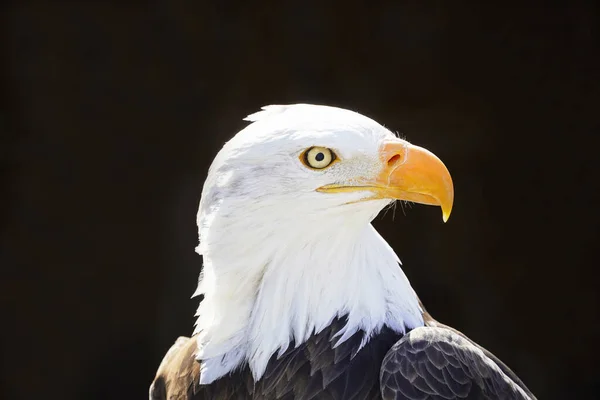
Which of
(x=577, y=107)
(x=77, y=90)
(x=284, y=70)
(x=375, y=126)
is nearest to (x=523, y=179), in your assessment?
(x=577, y=107)

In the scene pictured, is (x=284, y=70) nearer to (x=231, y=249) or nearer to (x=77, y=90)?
(x=77, y=90)

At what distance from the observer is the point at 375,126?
273cm

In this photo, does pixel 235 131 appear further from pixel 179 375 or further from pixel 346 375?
pixel 346 375

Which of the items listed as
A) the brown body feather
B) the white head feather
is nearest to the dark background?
the white head feather

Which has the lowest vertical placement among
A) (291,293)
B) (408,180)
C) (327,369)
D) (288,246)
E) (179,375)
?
(179,375)

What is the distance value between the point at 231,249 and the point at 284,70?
12.0 feet

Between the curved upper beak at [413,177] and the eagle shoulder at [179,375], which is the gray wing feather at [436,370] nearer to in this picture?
the curved upper beak at [413,177]

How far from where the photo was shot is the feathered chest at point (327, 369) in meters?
2.77

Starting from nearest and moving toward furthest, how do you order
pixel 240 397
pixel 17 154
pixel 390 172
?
1. pixel 390 172
2. pixel 240 397
3. pixel 17 154

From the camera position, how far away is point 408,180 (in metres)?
2.63

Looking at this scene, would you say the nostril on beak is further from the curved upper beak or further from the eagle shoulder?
the eagle shoulder

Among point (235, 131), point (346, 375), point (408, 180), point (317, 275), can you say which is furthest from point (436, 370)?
point (235, 131)

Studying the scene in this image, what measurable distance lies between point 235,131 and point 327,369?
3.80 m

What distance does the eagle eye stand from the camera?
2.63 m
